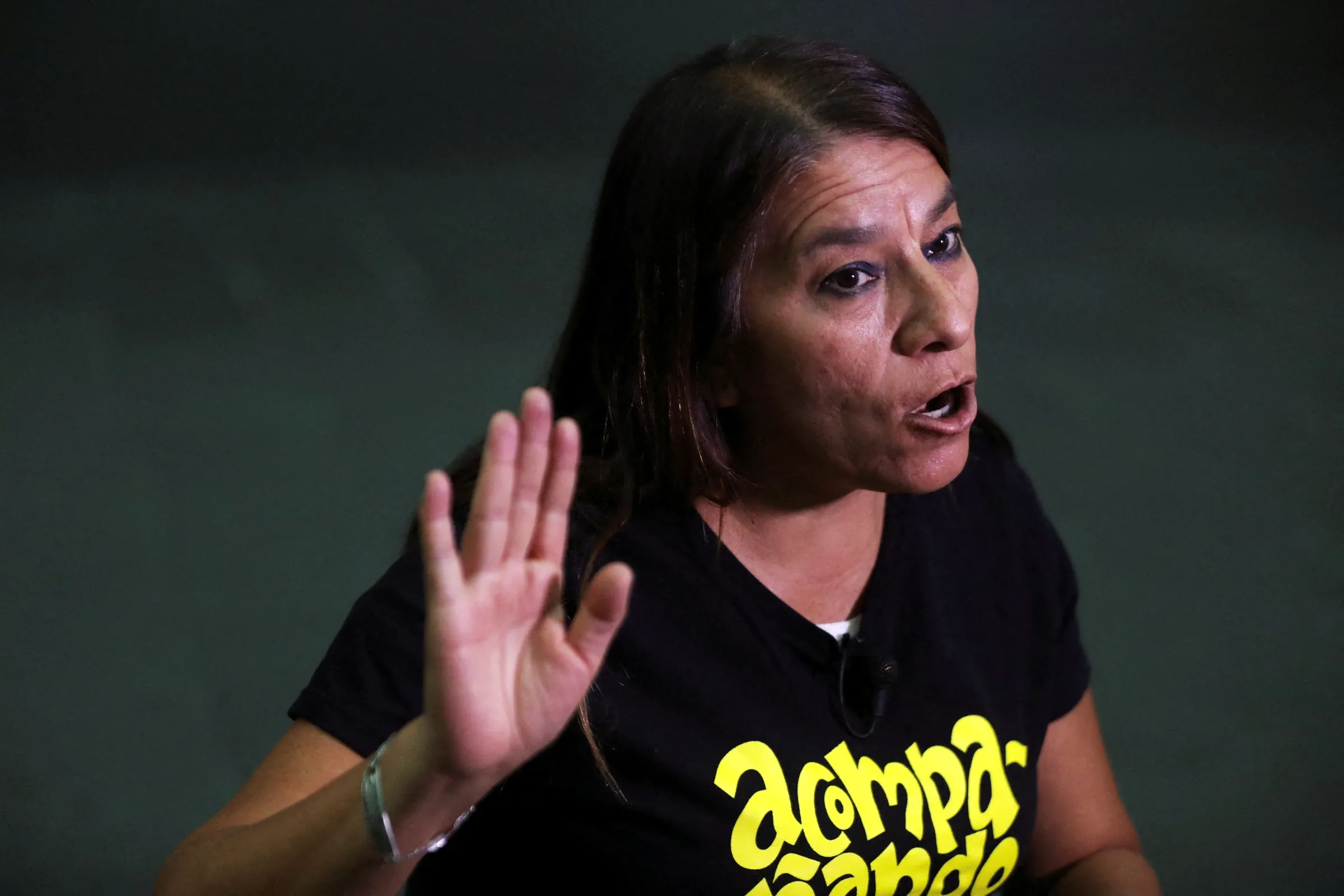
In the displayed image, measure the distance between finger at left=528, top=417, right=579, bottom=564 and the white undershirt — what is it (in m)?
0.41

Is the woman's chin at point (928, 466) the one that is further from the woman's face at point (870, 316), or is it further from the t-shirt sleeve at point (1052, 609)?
the t-shirt sleeve at point (1052, 609)

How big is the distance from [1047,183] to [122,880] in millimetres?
1671

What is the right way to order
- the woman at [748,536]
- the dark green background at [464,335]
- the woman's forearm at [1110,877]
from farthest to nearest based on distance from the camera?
1. the dark green background at [464,335]
2. the woman's forearm at [1110,877]
3. the woman at [748,536]

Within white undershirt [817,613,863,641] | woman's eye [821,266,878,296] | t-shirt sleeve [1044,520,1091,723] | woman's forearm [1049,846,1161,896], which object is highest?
woman's eye [821,266,878,296]

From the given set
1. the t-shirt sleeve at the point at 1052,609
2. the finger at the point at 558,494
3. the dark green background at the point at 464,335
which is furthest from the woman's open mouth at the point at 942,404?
the dark green background at the point at 464,335

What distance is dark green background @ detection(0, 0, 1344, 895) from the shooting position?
1.97 m

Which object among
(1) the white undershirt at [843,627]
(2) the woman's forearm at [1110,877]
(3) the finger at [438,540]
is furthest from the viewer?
(2) the woman's forearm at [1110,877]

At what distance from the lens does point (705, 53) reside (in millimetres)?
1133

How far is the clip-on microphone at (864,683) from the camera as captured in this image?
44.2 inches

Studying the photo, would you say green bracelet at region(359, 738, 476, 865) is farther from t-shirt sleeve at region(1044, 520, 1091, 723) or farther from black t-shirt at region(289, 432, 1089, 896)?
t-shirt sleeve at region(1044, 520, 1091, 723)

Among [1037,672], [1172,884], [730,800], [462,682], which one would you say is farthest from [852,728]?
[1172,884]

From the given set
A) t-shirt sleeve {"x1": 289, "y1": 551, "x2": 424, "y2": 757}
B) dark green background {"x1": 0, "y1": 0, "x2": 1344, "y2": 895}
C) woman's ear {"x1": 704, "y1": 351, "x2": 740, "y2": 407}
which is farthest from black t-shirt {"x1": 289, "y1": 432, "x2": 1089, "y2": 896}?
dark green background {"x1": 0, "y1": 0, "x2": 1344, "y2": 895}

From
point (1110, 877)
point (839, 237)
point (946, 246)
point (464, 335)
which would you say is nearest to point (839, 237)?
point (839, 237)

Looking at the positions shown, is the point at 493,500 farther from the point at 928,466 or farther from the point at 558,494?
the point at 928,466
